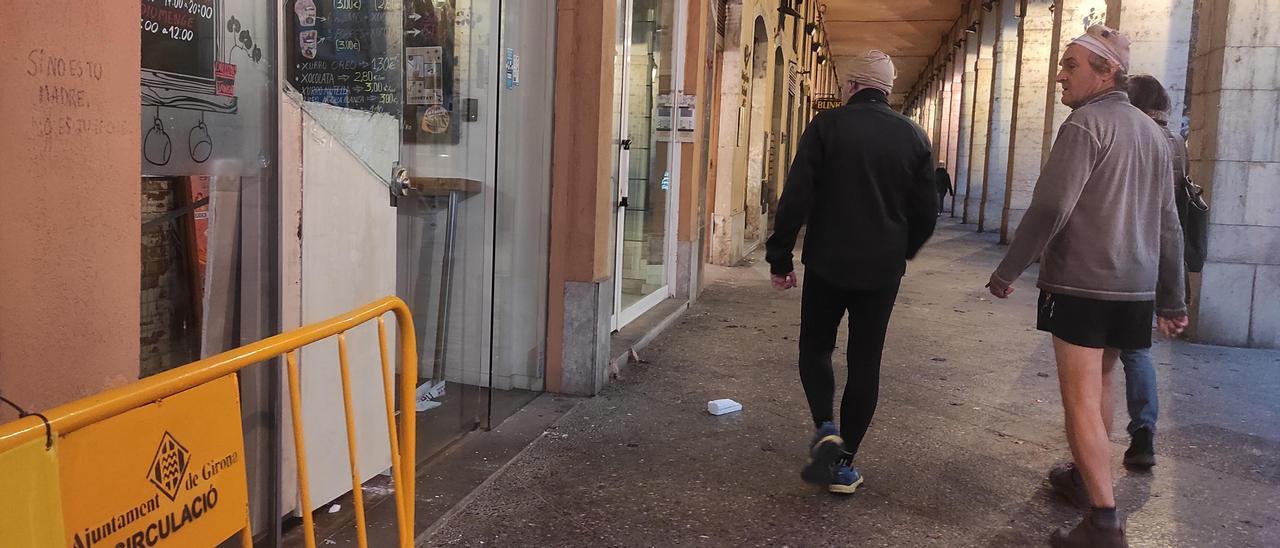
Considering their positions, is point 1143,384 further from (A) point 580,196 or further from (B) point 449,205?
(B) point 449,205

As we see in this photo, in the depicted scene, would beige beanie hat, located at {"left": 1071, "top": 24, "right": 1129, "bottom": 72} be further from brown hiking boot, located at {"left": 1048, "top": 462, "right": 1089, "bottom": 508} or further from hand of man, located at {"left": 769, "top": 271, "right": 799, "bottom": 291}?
brown hiking boot, located at {"left": 1048, "top": 462, "right": 1089, "bottom": 508}

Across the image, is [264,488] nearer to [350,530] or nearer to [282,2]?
[350,530]

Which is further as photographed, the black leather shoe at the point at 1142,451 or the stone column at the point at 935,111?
the stone column at the point at 935,111

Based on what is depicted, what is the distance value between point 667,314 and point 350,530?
15.0 feet

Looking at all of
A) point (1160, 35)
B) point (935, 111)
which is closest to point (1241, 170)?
point (1160, 35)

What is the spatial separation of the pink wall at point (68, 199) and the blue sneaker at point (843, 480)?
2630 mm

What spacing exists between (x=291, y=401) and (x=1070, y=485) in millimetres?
3140

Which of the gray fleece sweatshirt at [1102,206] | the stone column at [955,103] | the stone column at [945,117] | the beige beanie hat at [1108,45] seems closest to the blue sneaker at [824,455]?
the gray fleece sweatshirt at [1102,206]

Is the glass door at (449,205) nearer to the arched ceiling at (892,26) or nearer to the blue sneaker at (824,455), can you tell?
the blue sneaker at (824,455)

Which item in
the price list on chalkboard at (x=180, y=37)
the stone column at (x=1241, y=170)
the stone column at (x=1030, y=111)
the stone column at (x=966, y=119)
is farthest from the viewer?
the stone column at (x=966, y=119)

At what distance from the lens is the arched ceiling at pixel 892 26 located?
24.8 meters

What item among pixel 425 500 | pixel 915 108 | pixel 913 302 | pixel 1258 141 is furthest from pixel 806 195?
pixel 915 108

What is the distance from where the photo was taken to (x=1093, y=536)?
3.25m

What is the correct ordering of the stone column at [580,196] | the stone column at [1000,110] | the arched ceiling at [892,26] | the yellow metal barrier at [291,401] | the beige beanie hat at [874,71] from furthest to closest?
the arched ceiling at [892,26] → the stone column at [1000,110] → the stone column at [580,196] → the beige beanie hat at [874,71] → the yellow metal barrier at [291,401]
